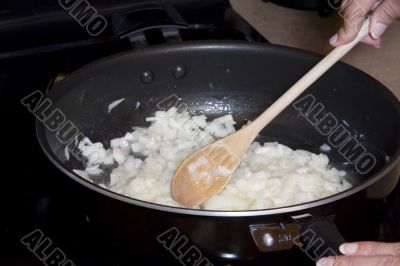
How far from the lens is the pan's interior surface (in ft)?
2.96

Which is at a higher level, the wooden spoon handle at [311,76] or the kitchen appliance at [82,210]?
the wooden spoon handle at [311,76]

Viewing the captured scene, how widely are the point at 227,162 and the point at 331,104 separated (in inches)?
9.0

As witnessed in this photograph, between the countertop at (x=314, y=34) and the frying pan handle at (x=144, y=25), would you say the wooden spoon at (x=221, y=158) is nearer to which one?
the frying pan handle at (x=144, y=25)

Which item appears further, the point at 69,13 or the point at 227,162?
the point at 69,13

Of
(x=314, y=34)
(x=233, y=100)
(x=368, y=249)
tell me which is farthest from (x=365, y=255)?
(x=314, y=34)

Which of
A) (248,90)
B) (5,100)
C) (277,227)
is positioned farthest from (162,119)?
(277,227)

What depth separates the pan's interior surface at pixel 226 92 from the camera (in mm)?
903

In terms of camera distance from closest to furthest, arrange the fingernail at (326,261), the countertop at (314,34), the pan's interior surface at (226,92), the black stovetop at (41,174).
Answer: the fingernail at (326,261) → the black stovetop at (41,174) → the pan's interior surface at (226,92) → the countertop at (314,34)

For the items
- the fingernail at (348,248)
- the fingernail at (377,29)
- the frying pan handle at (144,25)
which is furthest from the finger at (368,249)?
the frying pan handle at (144,25)

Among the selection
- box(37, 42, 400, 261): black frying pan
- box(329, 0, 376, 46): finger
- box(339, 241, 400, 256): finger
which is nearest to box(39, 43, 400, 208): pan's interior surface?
box(37, 42, 400, 261): black frying pan

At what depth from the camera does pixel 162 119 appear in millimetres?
1042

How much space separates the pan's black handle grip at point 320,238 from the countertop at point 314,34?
26.9 inches

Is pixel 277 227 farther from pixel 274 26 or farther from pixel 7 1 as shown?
pixel 274 26

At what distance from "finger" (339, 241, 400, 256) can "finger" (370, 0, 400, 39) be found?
33 cm
